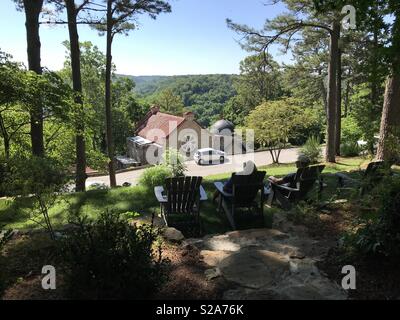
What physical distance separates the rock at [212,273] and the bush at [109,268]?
79 cm

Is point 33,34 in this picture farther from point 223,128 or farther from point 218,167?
point 223,128

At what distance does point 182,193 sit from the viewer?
20.0 feet

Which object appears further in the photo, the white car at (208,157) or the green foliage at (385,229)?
the white car at (208,157)

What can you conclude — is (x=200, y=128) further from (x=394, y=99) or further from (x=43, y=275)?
(x=43, y=275)

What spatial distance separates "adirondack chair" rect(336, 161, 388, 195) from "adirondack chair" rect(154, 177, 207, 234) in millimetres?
2535

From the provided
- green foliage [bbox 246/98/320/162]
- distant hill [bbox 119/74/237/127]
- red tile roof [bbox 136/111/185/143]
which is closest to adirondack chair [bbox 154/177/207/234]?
green foliage [bbox 246/98/320/162]

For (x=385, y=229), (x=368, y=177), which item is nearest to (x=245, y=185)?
(x=368, y=177)

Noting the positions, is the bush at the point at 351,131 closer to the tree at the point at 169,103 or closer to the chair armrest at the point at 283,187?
the chair armrest at the point at 283,187

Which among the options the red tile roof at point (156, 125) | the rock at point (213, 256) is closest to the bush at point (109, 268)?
the rock at point (213, 256)

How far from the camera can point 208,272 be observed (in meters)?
3.99

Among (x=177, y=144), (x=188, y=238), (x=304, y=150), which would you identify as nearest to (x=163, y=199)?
(x=188, y=238)

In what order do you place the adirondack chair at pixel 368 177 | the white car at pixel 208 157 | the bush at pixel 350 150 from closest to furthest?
the adirondack chair at pixel 368 177 → the bush at pixel 350 150 → the white car at pixel 208 157

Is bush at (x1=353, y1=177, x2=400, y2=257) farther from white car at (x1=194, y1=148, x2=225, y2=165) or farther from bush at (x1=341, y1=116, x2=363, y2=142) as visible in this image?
white car at (x1=194, y1=148, x2=225, y2=165)

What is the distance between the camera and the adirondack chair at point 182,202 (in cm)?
600
